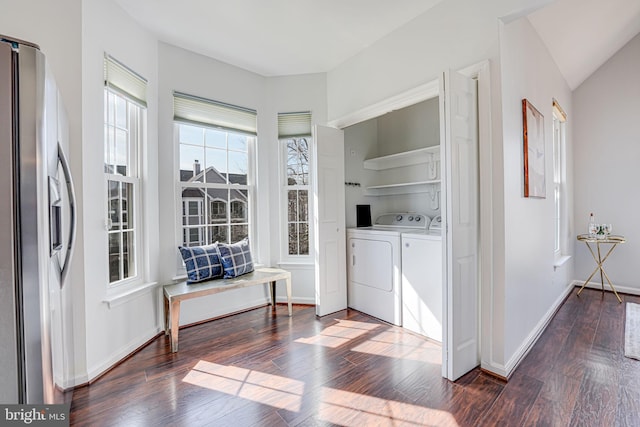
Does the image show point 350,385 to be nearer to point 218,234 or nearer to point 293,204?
point 218,234

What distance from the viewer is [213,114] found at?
3199 mm

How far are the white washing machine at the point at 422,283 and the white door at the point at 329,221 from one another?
79 centimetres

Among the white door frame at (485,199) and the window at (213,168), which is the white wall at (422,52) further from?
the window at (213,168)

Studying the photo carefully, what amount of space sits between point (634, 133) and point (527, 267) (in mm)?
3212

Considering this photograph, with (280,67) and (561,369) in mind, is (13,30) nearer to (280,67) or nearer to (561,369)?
(280,67)

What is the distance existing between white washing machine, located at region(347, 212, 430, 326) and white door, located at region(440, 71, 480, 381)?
2.78ft

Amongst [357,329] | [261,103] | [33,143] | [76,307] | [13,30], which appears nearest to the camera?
[33,143]

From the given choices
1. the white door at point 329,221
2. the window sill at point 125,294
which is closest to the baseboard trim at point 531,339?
the white door at point 329,221

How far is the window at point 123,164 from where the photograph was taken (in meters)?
2.33

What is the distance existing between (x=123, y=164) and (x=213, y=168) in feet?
2.95

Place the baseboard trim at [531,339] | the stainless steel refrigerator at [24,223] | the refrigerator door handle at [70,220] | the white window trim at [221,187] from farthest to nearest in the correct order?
the white window trim at [221,187]
the baseboard trim at [531,339]
the refrigerator door handle at [70,220]
the stainless steel refrigerator at [24,223]

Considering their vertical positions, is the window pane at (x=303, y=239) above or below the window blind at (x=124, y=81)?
below

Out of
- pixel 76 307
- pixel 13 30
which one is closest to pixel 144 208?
pixel 76 307

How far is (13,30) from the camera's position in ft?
5.79
